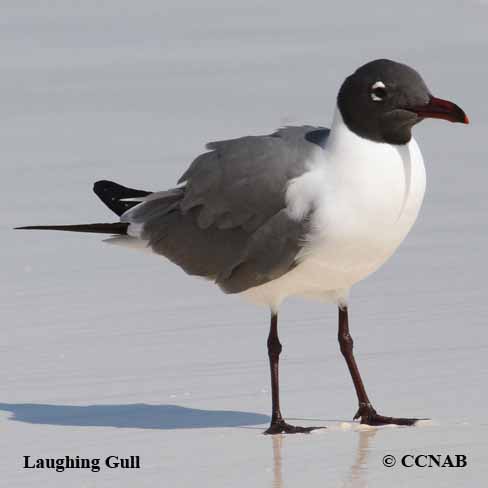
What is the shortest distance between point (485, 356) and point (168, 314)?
1.85m

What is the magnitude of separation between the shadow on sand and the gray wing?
22.2 inches

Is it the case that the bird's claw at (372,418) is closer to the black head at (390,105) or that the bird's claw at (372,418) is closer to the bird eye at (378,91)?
the black head at (390,105)

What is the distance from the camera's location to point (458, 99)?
15461mm

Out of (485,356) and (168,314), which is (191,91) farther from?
(485,356)

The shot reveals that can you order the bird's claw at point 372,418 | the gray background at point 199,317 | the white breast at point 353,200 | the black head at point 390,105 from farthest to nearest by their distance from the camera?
the bird's claw at point 372,418 → the black head at point 390,105 → the white breast at point 353,200 → the gray background at point 199,317

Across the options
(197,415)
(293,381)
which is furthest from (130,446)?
(293,381)

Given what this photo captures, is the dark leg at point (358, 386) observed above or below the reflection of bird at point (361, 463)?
above

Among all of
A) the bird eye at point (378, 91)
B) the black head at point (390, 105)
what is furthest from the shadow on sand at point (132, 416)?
the bird eye at point (378, 91)

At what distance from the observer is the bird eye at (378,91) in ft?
25.6

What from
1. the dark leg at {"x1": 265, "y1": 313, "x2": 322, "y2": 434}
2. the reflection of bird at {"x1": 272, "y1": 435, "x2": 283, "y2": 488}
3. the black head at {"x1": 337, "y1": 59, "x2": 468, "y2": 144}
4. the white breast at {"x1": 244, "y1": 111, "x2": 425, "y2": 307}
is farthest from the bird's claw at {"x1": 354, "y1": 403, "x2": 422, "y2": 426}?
the black head at {"x1": 337, "y1": 59, "x2": 468, "y2": 144}

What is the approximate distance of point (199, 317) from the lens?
31.4ft

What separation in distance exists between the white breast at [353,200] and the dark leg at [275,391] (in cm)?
51

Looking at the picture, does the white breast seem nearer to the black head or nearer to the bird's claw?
the black head

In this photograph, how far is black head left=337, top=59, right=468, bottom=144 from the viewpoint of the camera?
25.5 ft
